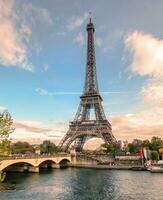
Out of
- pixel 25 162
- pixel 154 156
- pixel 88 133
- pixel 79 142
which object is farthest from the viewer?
pixel 79 142

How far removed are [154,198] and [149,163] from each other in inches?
1875

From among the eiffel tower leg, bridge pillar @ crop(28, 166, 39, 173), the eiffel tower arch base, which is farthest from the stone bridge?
the eiffel tower leg

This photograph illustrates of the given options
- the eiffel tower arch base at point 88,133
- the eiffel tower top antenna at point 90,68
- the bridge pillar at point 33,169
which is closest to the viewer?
the bridge pillar at point 33,169

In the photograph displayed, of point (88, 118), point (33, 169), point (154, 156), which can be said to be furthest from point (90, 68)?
point (33, 169)

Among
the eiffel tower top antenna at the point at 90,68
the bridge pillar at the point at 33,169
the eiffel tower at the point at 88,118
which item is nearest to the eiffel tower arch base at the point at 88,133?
the eiffel tower at the point at 88,118

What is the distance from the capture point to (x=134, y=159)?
314ft

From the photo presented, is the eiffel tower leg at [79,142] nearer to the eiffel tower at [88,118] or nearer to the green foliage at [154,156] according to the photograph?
the eiffel tower at [88,118]

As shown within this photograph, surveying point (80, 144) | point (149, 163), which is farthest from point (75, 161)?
point (149, 163)

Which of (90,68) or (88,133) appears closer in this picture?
(88,133)

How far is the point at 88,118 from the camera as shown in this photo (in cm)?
11088

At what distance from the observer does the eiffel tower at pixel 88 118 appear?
103625 mm

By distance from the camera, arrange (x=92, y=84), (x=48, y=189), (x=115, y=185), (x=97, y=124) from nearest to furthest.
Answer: (x=48, y=189)
(x=115, y=185)
(x=97, y=124)
(x=92, y=84)

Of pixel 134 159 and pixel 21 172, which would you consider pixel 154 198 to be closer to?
pixel 21 172

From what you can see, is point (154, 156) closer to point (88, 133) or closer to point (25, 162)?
point (88, 133)
